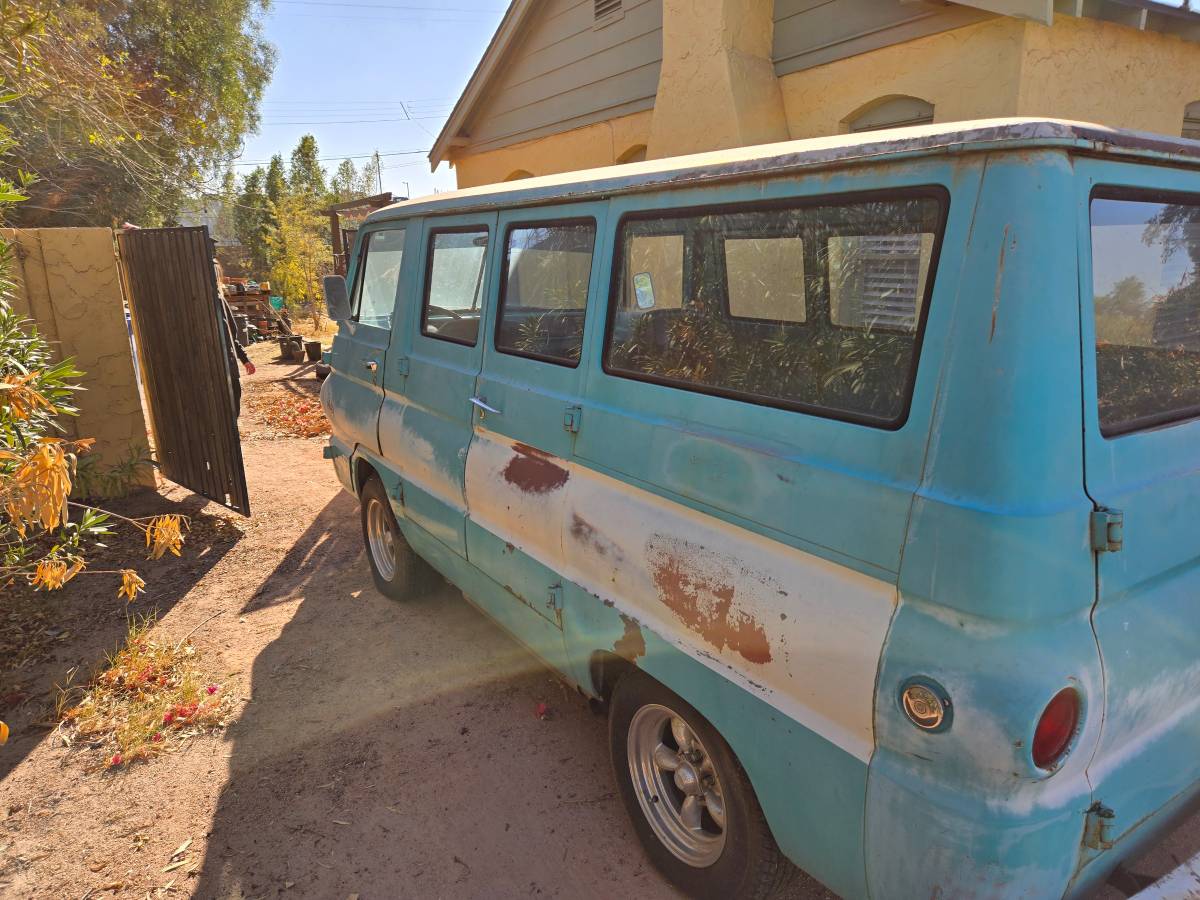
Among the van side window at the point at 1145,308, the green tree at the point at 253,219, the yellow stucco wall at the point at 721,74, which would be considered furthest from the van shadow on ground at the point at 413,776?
the green tree at the point at 253,219

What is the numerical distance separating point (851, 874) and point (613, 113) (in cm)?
763

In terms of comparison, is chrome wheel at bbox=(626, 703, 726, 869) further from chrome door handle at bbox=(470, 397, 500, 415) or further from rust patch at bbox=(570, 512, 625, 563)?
chrome door handle at bbox=(470, 397, 500, 415)

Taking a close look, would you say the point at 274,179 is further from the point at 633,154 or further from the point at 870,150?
the point at 870,150

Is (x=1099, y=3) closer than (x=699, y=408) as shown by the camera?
No

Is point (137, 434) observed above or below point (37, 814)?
above

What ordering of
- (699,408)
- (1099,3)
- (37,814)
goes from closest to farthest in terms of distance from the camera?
(699,408) < (37,814) < (1099,3)

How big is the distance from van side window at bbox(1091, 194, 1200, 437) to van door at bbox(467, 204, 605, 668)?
147cm

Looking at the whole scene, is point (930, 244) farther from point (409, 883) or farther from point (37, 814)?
point (37, 814)

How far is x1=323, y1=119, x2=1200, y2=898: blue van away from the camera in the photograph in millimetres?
1381

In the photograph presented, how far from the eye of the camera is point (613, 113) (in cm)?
770

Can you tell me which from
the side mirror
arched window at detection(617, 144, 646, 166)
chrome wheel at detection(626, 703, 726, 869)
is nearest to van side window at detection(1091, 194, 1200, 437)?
chrome wheel at detection(626, 703, 726, 869)

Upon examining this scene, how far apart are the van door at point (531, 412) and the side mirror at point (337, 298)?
171 centimetres

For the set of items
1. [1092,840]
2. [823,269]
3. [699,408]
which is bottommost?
[1092,840]

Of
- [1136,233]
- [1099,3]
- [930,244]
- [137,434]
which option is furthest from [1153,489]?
[137,434]
